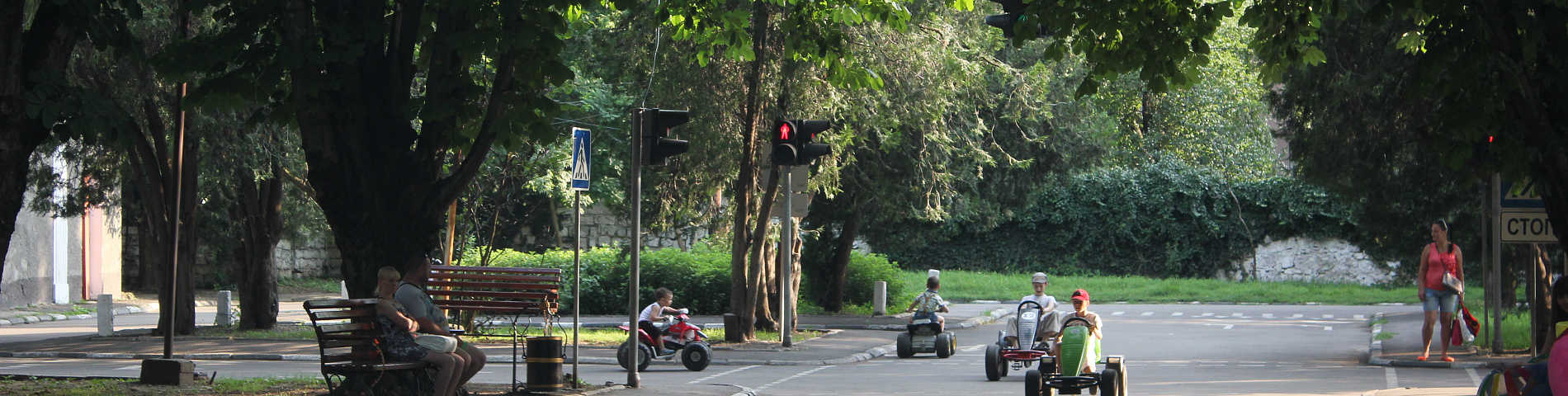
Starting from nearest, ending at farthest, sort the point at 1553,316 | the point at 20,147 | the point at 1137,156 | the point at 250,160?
1. the point at 1553,316
2. the point at 20,147
3. the point at 250,160
4. the point at 1137,156

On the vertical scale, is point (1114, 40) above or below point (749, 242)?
above

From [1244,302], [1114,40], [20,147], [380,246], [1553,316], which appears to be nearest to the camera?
[1553,316]

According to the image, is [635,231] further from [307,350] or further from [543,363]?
[307,350]

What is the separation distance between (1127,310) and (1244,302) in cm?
455

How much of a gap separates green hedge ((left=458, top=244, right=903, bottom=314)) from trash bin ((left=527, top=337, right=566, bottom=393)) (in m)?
15.5

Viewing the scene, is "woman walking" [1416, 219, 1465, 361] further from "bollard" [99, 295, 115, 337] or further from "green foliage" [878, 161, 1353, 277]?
"green foliage" [878, 161, 1353, 277]

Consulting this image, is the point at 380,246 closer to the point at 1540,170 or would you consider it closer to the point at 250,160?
the point at 1540,170

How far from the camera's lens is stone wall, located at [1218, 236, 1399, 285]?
39125 mm

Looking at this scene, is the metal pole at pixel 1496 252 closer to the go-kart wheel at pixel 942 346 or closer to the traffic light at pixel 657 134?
the go-kart wheel at pixel 942 346

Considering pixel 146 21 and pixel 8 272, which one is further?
pixel 8 272

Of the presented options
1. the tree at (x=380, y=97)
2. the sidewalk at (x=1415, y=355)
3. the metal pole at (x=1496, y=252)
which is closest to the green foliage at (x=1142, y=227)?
the sidewalk at (x=1415, y=355)

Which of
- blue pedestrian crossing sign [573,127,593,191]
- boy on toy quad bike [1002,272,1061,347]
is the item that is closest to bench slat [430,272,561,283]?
blue pedestrian crossing sign [573,127,593,191]

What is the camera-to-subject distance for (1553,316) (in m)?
7.46

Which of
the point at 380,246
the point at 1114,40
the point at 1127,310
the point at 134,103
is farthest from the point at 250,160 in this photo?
the point at 1127,310
